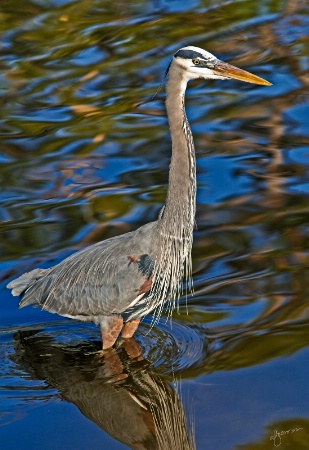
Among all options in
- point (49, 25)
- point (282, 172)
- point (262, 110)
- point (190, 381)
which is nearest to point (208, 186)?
point (282, 172)

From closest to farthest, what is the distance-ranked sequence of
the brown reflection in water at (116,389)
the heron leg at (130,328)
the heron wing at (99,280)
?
the brown reflection in water at (116,389)
the heron wing at (99,280)
the heron leg at (130,328)

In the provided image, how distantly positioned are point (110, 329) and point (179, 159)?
50.6 inches

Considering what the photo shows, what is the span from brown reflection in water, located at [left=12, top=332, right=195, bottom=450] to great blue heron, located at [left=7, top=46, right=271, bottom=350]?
0.21m

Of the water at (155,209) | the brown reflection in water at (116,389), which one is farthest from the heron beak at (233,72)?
the brown reflection in water at (116,389)

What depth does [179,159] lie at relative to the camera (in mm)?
6105

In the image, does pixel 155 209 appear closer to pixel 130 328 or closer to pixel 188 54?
pixel 130 328

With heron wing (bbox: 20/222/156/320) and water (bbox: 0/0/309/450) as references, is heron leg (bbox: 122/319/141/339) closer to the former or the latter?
water (bbox: 0/0/309/450)

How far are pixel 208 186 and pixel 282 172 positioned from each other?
0.72 m

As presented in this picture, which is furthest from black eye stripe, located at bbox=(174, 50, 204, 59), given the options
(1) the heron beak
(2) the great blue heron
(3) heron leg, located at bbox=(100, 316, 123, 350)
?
(3) heron leg, located at bbox=(100, 316, 123, 350)

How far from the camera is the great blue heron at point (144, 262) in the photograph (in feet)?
19.9

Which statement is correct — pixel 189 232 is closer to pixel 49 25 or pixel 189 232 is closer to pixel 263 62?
pixel 263 62

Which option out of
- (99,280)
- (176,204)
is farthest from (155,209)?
(176,204)

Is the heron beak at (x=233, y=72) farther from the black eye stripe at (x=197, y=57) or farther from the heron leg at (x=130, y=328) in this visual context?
the heron leg at (x=130, y=328)

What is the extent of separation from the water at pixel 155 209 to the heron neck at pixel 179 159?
877 millimetres
